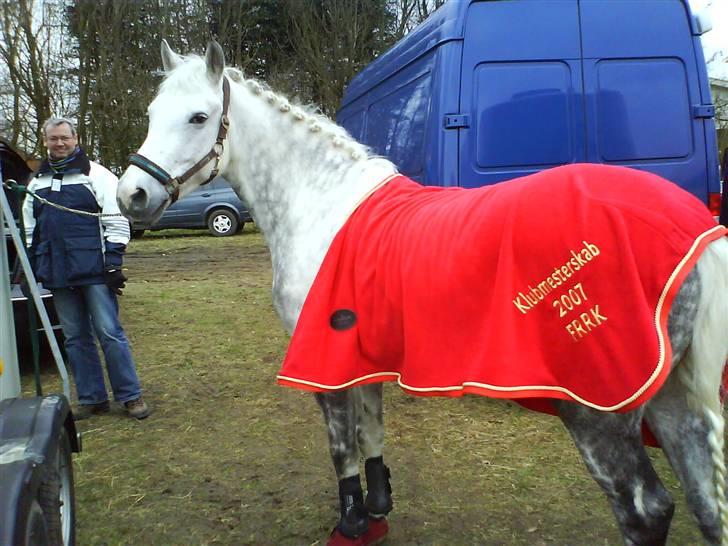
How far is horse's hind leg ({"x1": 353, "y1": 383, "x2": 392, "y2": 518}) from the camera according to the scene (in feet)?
8.21

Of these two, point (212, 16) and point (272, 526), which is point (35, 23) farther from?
point (272, 526)

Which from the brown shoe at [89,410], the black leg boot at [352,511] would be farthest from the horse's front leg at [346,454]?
the brown shoe at [89,410]

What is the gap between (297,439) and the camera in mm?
3471

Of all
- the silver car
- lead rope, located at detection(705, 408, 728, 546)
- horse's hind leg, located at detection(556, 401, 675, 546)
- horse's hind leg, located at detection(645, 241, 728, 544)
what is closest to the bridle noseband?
horse's hind leg, located at detection(556, 401, 675, 546)

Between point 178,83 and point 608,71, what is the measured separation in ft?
8.65

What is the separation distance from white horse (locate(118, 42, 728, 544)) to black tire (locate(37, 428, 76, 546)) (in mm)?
960

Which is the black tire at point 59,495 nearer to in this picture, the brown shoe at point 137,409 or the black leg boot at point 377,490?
the black leg boot at point 377,490

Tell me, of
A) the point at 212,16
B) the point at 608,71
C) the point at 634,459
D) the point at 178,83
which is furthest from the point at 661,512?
the point at 212,16

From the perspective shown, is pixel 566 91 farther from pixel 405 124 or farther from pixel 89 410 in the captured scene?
pixel 89 410

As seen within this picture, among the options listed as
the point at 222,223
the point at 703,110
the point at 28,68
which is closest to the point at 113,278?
the point at 703,110

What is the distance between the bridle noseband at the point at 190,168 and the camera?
236 cm

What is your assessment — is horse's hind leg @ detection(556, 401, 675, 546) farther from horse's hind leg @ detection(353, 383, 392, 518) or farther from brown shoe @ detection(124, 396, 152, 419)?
brown shoe @ detection(124, 396, 152, 419)

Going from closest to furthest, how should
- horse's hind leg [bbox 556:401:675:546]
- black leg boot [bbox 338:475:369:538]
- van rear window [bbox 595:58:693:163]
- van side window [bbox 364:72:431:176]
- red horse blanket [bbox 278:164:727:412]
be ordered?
red horse blanket [bbox 278:164:727:412], horse's hind leg [bbox 556:401:675:546], black leg boot [bbox 338:475:369:538], van rear window [bbox 595:58:693:163], van side window [bbox 364:72:431:176]

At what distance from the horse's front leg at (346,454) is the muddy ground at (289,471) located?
0.22 m
